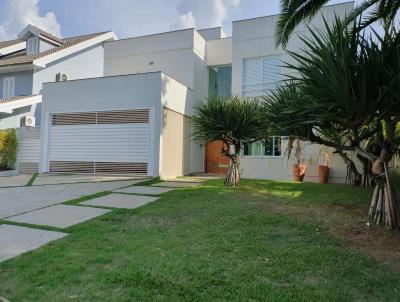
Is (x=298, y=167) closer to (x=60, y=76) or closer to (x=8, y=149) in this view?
(x=8, y=149)

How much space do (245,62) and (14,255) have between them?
14.8 m

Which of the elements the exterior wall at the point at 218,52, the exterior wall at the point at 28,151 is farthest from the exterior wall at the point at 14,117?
the exterior wall at the point at 218,52

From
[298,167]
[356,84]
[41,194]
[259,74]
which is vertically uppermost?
[259,74]

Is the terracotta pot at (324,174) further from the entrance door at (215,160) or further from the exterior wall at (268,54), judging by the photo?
the entrance door at (215,160)

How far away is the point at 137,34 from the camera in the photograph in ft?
70.6

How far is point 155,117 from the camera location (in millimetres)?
15133

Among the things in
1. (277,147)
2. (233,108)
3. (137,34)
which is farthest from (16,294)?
(137,34)

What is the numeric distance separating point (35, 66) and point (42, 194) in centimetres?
1312

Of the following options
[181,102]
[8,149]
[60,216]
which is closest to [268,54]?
[181,102]

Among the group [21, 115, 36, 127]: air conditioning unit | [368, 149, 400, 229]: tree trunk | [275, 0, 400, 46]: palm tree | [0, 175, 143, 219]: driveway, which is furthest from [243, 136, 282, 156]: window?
[21, 115, 36, 127]: air conditioning unit

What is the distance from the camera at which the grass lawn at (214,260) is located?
12.6ft

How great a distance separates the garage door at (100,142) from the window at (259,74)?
5.38 m

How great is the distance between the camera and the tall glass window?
21.0 metres

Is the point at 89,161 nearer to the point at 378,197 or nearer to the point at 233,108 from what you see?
the point at 233,108
